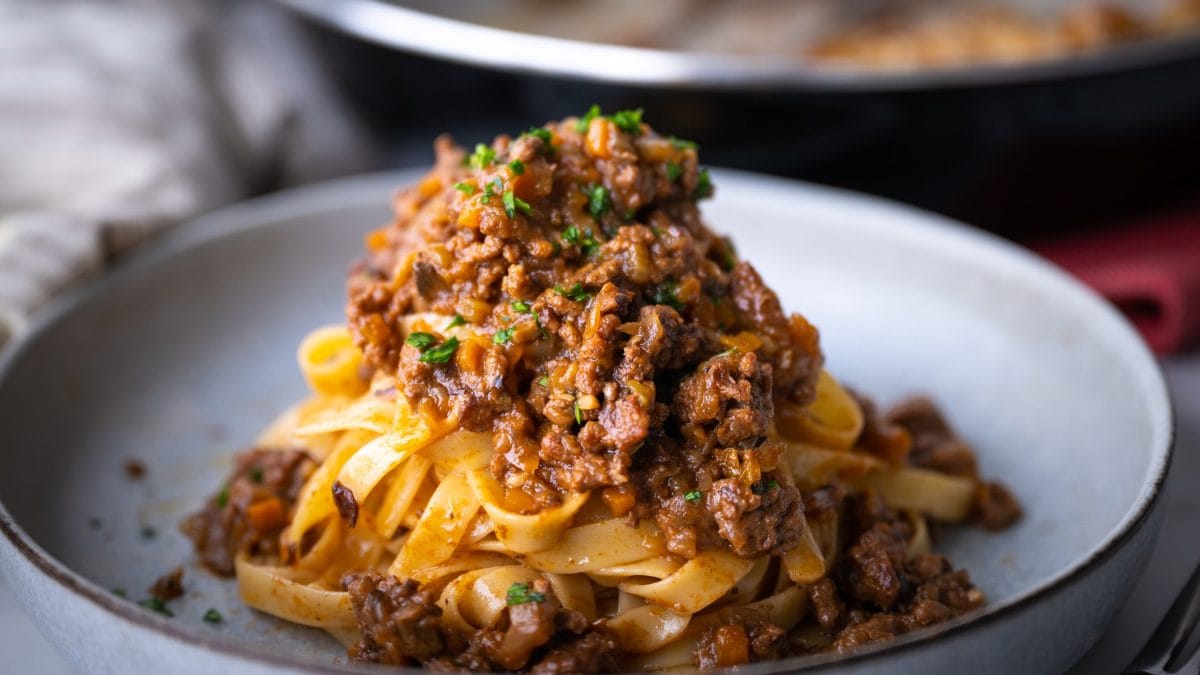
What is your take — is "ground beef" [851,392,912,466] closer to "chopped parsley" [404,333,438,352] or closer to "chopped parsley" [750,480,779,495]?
"chopped parsley" [750,480,779,495]

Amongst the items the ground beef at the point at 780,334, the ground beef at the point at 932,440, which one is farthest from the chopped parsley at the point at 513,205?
the ground beef at the point at 932,440

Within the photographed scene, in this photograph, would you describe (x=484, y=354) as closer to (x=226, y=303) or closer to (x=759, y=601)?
(x=759, y=601)

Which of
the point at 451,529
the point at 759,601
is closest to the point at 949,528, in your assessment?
the point at 759,601

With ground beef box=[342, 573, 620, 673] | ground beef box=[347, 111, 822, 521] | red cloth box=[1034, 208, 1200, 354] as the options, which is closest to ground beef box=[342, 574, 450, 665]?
ground beef box=[342, 573, 620, 673]

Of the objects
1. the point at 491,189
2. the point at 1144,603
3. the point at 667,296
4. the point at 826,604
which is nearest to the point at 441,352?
the point at 491,189

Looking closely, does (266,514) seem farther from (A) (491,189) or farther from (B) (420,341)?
(A) (491,189)

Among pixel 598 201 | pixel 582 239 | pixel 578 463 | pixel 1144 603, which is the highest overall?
pixel 598 201

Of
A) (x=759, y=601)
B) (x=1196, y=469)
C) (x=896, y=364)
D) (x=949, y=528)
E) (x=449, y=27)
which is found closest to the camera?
(x=759, y=601)
